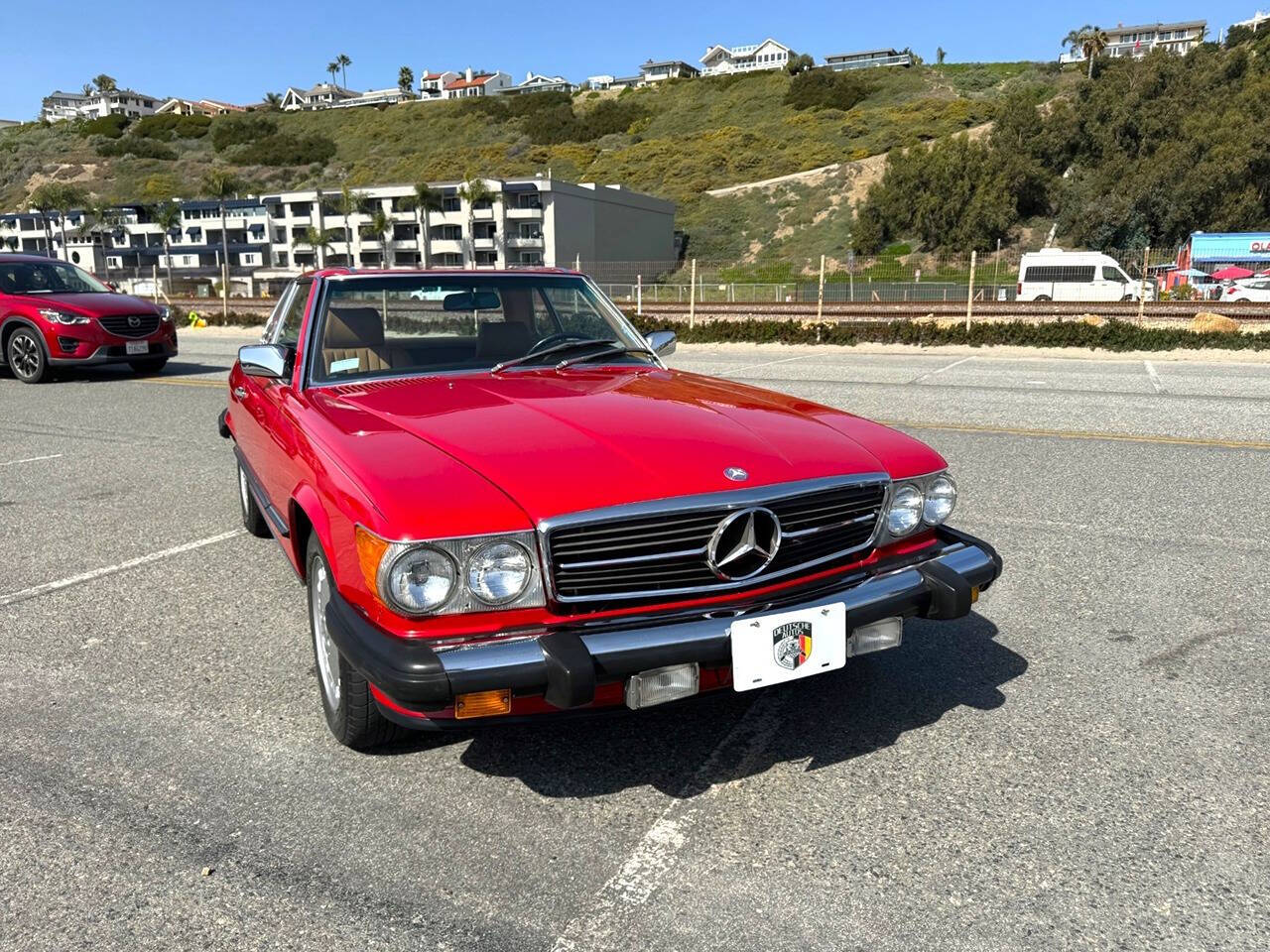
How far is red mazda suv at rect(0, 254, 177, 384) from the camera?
12367 mm

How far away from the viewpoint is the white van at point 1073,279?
101 feet

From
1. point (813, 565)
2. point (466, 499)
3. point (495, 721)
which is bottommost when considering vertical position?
point (495, 721)

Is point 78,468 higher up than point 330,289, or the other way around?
point 330,289

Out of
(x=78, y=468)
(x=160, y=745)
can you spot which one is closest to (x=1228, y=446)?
(x=160, y=745)

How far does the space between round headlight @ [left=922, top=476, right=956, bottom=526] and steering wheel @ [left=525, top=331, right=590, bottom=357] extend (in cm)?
179

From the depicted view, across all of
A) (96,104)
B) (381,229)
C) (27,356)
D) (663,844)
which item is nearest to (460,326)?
(663,844)

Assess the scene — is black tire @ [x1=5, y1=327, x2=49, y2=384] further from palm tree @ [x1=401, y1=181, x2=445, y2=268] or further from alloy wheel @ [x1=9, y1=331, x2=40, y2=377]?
palm tree @ [x1=401, y1=181, x2=445, y2=268]

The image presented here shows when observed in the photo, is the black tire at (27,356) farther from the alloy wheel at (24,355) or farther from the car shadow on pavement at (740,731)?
the car shadow on pavement at (740,731)

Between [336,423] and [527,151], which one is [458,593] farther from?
[527,151]

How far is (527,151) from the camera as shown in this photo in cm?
9525

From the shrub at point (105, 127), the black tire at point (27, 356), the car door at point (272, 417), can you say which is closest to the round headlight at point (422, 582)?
the car door at point (272, 417)

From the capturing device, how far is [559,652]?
2.41 metres

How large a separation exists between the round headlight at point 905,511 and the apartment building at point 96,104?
183405 mm

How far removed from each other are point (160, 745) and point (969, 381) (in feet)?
41.3
